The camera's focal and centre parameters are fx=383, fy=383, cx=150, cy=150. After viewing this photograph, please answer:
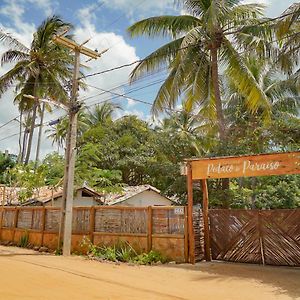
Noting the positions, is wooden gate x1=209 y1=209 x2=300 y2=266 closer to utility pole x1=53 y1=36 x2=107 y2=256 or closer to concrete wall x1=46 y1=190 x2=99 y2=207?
utility pole x1=53 y1=36 x2=107 y2=256

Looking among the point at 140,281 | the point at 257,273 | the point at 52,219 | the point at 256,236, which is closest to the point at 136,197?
the point at 52,219

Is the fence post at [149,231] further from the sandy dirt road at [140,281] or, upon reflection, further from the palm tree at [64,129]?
the palm tree at [64,129]

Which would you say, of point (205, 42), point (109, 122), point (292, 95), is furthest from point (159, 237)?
point (109, 122)

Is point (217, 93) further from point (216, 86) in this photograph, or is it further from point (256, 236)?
point (256, 236)

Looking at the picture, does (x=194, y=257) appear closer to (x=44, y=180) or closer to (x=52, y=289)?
(x=52, y=289)

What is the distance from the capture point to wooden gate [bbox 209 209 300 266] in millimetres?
11234

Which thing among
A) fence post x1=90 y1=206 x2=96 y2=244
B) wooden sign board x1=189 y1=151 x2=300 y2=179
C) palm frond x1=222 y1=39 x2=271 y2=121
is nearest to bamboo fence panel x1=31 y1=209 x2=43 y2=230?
fence post x1=90 y1=206 x2=96 y2=244

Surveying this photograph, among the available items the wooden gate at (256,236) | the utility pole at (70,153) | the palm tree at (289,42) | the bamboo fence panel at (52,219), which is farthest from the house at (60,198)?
the palm tree at (289,42)

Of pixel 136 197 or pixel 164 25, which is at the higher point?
pixel 164 25

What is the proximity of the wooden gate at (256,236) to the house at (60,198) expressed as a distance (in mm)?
10916

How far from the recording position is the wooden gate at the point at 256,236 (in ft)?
36.9

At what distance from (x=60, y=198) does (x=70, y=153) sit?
9.22m

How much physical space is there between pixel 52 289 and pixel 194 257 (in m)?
5.41

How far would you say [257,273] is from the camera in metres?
10.0
